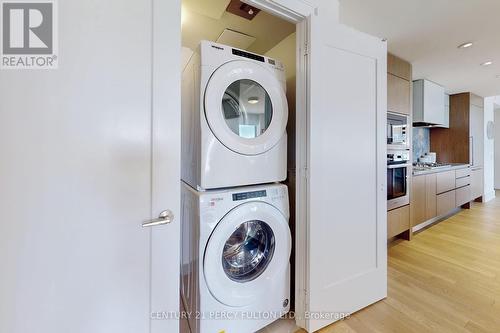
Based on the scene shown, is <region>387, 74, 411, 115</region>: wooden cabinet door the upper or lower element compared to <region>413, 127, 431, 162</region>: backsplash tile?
upper

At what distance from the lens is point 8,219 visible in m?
0.68

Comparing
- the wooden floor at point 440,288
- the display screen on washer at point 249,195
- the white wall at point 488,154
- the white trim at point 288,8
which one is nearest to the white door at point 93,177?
the display screen on washer at point 249,195

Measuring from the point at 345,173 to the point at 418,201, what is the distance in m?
2.12

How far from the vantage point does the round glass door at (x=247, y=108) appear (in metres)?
1.38

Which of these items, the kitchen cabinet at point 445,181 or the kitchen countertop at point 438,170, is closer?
the kitchen countertop at point 438,170

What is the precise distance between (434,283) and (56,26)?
2.94m

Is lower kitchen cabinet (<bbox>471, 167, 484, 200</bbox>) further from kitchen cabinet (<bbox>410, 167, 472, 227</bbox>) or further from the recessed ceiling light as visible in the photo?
the recessed ceiling light

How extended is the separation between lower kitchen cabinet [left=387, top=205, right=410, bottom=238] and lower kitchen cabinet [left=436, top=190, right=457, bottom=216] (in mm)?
1018

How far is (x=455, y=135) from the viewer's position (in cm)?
445

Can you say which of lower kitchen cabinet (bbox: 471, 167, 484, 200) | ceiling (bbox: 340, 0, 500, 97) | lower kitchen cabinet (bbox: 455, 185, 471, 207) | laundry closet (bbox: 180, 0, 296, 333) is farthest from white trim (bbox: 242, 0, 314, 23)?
lower kitchen cabinet (bbox: 471, 167, 484, 200)

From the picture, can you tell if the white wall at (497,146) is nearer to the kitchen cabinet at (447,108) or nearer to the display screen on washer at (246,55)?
the kitchen cabinet at (447,108)

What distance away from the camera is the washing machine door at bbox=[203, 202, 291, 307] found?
1.23m

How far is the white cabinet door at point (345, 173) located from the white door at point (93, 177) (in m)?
0.87

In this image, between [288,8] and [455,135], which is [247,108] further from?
[455,135]
